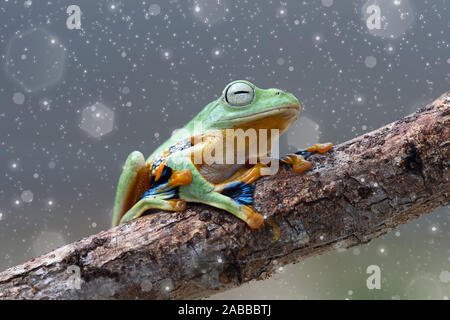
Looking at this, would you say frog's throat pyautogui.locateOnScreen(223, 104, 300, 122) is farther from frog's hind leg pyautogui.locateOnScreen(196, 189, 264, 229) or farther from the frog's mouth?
frog's hind leg pyautogui.locateOnScreen(196, 189, 264, 229)

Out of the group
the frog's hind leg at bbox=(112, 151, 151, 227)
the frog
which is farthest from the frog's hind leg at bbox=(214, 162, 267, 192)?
the frog's hind leg at bbox=(112, 151, 151, 227)

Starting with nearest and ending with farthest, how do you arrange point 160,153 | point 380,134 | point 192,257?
point 192,257 → point 380,134 → point 160,153

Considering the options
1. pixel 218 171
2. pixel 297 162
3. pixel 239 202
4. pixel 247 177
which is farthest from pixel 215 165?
pixel 297 162

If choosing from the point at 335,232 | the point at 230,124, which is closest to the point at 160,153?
the point at 230,124
